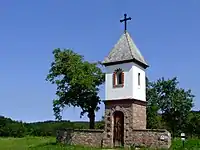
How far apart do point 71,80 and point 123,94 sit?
18.9 ft

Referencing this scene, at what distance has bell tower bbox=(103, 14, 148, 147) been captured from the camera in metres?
29.2

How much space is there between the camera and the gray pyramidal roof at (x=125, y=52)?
30.5 meters

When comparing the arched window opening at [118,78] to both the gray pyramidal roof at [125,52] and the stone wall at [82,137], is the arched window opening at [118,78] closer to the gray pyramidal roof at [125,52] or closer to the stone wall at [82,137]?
the gray pyramidal roof at [125,52]

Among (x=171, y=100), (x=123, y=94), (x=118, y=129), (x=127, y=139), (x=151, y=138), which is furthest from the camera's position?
(x=171, y=100)

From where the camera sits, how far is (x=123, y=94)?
29.8m

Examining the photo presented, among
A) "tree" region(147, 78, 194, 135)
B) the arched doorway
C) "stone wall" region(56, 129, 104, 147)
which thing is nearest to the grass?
"stone wall" region(56, 129, 104, 147)

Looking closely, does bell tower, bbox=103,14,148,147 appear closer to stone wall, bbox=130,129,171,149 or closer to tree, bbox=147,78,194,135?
stone wall, bbox=130,129,171,149

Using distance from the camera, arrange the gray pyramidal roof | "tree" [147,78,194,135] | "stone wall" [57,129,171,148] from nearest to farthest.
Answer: "stone wall" [57,129,171,148]
the gray pyramidal roof
"tree" [147,78,194,135]

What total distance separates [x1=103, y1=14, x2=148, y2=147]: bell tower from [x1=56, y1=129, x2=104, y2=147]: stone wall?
2.34ft

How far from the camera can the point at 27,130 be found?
7262cm

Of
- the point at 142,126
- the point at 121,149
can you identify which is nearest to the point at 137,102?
the point at 142,126

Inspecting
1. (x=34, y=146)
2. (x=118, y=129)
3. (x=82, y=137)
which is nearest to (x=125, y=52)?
(x=118, y=129)

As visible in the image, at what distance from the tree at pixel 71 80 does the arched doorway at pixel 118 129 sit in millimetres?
4677

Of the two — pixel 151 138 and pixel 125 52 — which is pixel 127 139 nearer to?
pixel 151 138
